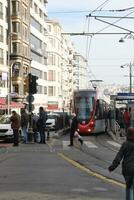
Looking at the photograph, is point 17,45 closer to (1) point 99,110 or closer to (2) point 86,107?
(1) point 99,110

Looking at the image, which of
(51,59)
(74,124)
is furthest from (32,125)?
(51,59)

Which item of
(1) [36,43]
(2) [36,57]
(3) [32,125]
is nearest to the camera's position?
(3) [32,125]

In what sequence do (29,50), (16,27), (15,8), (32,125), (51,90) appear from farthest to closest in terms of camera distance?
1. (51,90)
2. (29,50)
3. (15,8)
4. (16,27)
5. (32,125)

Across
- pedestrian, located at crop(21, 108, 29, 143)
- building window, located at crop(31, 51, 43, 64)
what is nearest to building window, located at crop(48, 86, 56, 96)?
building window, located at crop(31, 51, 43, 64)

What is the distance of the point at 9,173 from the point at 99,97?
88.8 ft

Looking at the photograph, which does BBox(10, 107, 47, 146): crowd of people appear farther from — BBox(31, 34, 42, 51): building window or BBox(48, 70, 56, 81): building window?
BBox(48, 70, 56, 81): building window

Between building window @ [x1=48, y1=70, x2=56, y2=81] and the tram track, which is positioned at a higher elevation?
building window @ [x1=48, y1=70, x2=56, y2=81]

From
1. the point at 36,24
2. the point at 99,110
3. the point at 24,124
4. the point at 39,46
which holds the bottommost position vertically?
the point at 24,124

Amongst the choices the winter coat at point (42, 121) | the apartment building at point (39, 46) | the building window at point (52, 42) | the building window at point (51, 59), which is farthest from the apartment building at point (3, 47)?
the building window at point (52, 42)

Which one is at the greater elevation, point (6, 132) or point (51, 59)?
point (51, 59)

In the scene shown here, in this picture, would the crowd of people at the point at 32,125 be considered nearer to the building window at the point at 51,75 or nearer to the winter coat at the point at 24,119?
the winter coat at the point at 24,119

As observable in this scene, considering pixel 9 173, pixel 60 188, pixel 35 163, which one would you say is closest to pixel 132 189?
pixel 60 188

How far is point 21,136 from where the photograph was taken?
33.7 meters

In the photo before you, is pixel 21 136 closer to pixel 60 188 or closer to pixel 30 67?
pixel 60 188
